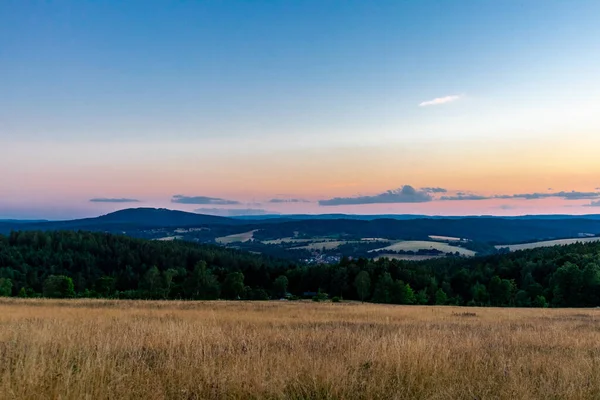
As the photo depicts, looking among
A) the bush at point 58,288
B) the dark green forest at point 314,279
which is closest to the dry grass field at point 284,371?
the dark green forest at point 314,279

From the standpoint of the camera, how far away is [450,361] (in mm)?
7547

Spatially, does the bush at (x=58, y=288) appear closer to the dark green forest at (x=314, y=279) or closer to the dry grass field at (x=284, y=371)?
the dark green forest at (x=314, y=279)

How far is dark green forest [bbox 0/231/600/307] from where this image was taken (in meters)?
76.6

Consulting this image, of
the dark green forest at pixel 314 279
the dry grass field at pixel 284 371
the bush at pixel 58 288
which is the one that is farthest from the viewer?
the dark green forest at pixel 314 279

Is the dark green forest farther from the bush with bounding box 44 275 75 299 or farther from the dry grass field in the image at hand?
the dry grass field

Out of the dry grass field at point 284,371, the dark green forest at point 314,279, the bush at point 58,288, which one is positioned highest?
the dry grass field at point 284,371

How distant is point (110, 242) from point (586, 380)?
7187 inches

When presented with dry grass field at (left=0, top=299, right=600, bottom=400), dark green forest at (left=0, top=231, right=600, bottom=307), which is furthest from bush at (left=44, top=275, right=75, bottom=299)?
dry grass field at (left=0, top=299, right=600, bottom=400)

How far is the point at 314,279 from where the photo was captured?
10106 centimetres

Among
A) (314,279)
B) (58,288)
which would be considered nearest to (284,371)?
(58,288)

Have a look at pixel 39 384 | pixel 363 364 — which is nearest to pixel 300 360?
pixel 363 364

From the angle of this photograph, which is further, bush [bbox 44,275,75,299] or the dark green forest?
the dark green forest

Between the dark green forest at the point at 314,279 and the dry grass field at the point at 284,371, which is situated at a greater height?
the dry grass field at the point at 284,371

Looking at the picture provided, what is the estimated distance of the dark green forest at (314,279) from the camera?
76.6 m
